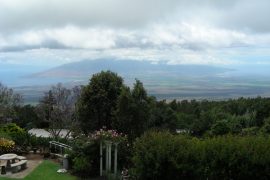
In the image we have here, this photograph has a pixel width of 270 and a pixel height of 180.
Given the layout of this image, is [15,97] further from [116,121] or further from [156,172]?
[156,172]

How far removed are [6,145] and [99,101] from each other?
5.64 meters

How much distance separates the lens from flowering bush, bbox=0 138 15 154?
1043 inches

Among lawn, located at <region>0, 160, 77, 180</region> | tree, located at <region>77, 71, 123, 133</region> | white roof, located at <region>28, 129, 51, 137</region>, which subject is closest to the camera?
lawn, located at <region>0, 160, 77, 180</region>

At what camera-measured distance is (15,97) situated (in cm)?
4025

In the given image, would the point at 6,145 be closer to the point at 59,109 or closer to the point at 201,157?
the point at 59,109

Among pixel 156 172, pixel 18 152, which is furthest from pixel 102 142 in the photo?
pixel 18 152

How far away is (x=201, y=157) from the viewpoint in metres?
17.7

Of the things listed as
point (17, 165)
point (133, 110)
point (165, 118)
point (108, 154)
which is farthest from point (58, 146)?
point (165, 118)

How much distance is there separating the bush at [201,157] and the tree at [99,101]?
8.10m

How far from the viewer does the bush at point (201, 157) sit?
666 inches

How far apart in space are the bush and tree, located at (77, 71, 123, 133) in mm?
8097

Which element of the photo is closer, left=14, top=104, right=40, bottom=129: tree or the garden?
the garden

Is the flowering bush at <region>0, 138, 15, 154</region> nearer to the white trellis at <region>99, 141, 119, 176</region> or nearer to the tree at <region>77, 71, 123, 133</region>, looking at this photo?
the tree at <region>77, 71, 123, 133</region>

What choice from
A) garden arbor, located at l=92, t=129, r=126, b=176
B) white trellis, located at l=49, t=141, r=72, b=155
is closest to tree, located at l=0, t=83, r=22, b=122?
white trellis, located at l=49, t=141, r=72, b=155
